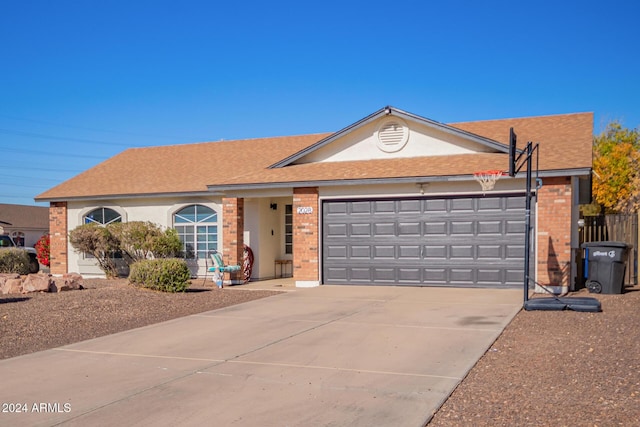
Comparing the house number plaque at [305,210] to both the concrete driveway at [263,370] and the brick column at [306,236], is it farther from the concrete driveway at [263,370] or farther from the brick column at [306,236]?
the concrete driveway at [263,370]

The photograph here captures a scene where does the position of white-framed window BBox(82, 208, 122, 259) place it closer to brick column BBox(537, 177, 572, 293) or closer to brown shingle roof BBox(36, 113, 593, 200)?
brown shingle roof BBox(36, 113, 593, 200)

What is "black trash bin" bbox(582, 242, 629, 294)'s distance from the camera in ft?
45.5

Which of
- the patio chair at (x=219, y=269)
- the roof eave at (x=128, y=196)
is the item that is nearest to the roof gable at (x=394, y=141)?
the roof eave at (x=128, y=196)

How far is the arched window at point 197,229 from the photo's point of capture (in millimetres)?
19531

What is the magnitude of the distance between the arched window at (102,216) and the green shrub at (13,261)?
2.40m

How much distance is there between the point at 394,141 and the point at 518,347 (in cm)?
939

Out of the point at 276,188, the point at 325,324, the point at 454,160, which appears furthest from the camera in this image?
the point at 276,188

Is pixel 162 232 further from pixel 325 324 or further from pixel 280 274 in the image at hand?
pixel 325 324

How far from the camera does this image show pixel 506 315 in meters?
11.0

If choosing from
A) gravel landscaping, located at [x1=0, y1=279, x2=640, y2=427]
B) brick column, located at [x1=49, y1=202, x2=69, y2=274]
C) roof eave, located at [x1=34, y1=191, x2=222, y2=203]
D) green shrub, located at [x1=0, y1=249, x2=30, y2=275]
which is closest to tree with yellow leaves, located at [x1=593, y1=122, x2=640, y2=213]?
gravel landscaping, located at [x1=0, y1=279, x2=640, y2=427]

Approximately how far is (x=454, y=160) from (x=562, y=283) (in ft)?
13.3

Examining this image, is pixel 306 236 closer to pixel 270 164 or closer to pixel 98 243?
pixel 270 164

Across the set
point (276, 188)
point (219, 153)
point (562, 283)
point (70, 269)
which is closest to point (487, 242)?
point (562, 283)

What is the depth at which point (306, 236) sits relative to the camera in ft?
54.6
